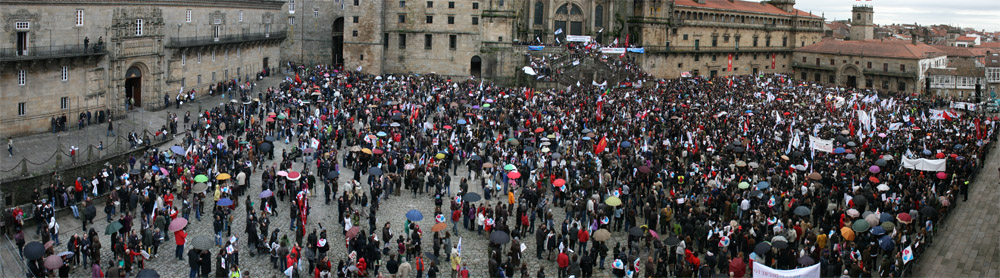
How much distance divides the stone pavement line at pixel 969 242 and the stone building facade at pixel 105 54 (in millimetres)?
37725

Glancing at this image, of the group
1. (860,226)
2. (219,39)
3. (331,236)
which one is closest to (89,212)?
(331,236)

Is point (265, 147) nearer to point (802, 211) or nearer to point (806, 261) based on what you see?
point (802, 211)

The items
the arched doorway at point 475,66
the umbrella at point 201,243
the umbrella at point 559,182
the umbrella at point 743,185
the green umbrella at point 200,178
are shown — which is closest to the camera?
the umbrella at point 201,243

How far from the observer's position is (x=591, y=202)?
2956cm

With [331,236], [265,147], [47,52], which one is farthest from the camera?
[47,52]

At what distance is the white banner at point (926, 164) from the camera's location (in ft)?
109

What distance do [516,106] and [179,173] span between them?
22.3 m

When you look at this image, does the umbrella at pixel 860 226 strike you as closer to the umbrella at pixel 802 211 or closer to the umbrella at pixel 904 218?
the umbrella at pixel 904 218

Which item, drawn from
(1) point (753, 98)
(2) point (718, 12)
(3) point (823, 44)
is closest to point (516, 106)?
(1) point (753, 98)

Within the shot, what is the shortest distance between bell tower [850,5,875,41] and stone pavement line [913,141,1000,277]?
271 ft

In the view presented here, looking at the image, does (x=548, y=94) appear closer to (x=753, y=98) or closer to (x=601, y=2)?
(x=753, y=98)

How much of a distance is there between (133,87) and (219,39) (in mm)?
9143

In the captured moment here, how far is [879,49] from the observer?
282ft

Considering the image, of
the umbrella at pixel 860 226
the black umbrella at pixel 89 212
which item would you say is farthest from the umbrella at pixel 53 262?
the umbrella at pixel 860 226
